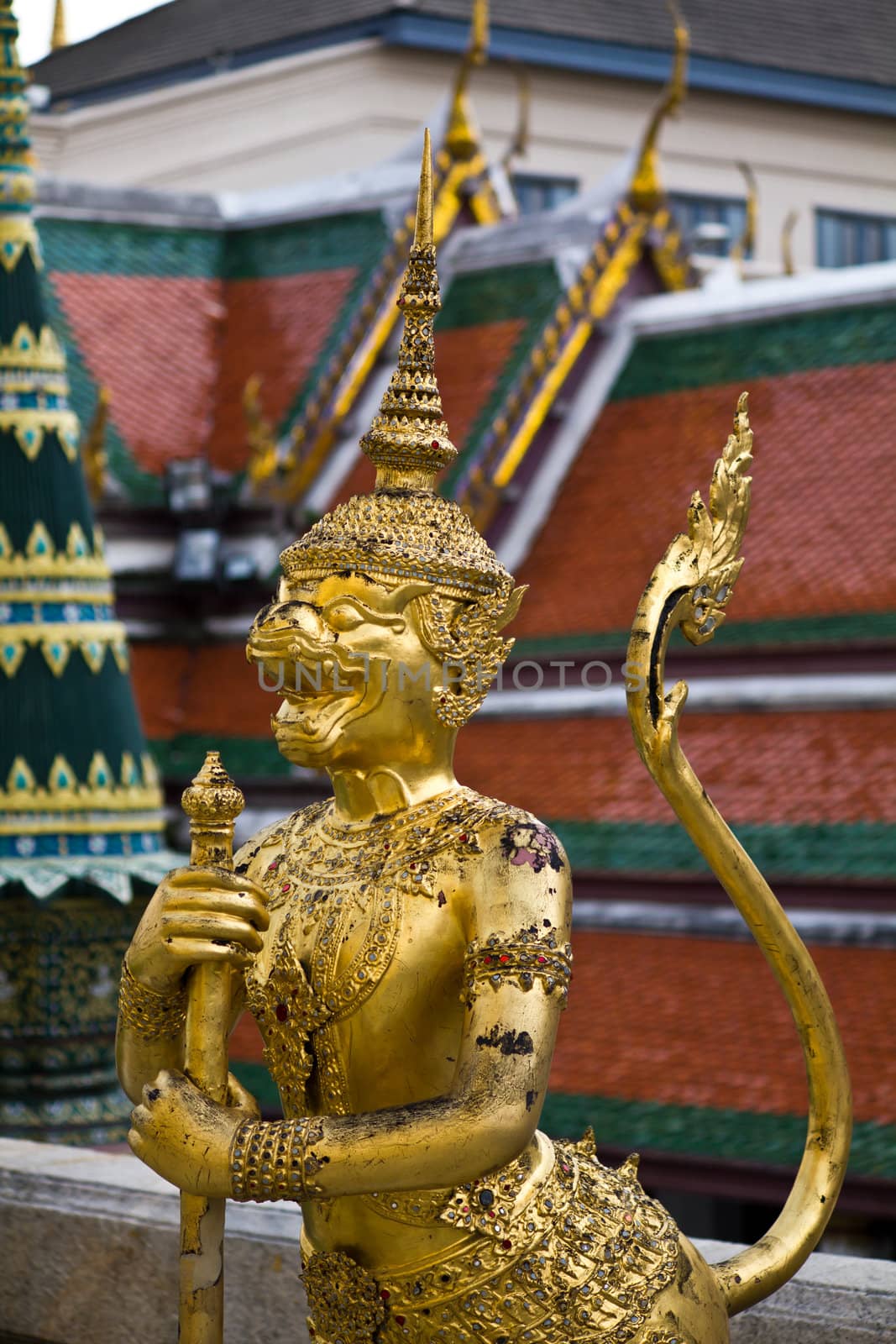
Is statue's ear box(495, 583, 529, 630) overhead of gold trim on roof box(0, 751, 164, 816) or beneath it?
overhead

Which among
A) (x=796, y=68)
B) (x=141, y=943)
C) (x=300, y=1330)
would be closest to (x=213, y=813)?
(x=141, y=943)

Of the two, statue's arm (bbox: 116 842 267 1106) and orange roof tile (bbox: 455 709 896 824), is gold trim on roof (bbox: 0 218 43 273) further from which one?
statue's arm (bbox: 116 842 267 1106)

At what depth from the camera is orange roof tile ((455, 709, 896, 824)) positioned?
37.3 feet

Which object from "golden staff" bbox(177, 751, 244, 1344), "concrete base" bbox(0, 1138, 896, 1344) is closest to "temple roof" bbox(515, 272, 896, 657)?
"concrete base" bbox(0, 1138, 896, 1344)

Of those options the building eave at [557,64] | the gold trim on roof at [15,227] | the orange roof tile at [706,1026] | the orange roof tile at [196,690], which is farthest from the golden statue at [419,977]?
the building eave at [557,64]

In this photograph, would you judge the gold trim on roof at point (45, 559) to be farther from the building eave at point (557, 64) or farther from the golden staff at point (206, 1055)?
the building eave at point (557, 64)

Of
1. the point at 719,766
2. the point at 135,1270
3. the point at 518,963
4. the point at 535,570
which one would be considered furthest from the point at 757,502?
the point at 518,963

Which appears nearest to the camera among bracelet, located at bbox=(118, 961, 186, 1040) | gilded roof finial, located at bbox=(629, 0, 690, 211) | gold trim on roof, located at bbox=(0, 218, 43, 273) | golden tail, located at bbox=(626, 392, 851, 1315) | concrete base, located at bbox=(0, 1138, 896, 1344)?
bracelet, located at bbox=(118, 961, 186, 1040)

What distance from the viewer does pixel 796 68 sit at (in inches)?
1006

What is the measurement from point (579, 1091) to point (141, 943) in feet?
24.3

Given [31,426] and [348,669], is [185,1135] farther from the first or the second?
[31,426]

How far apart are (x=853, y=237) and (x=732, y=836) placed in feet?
72.9

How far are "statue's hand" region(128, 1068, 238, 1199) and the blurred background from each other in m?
4.55

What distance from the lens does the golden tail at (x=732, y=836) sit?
13.9ft
